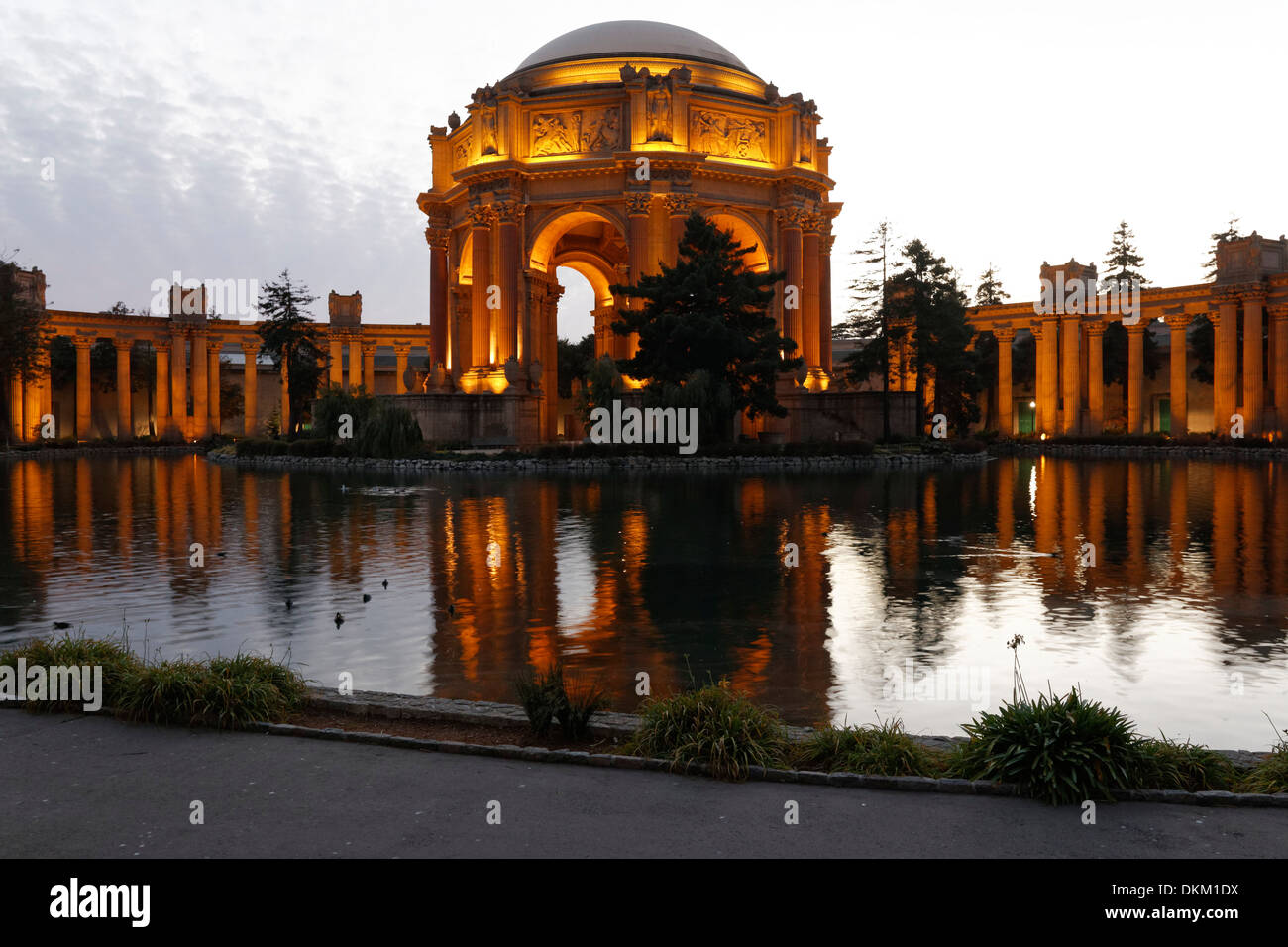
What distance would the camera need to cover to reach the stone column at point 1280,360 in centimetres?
6088

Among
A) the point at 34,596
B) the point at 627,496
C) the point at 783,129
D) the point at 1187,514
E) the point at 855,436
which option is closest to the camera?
the point at 34,596

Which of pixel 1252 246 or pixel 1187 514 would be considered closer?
pixel 1187 514

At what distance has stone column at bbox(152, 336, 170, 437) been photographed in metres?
77.4

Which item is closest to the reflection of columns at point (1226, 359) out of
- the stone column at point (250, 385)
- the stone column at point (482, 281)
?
the stone column at point (482, 281)

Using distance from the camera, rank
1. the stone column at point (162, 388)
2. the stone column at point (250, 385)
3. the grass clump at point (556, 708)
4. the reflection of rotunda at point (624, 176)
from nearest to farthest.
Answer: the grass clump at point (556, 708) < the reflection of rotunda at point (624, 176) < the stone column at point (162, 388) < the stone column at point (250, 385)

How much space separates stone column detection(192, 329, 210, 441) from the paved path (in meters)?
78.0

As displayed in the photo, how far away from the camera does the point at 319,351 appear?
241 feet

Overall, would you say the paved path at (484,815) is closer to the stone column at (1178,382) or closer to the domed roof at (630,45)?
the domed roof at (630,45)

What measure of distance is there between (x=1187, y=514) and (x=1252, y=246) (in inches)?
1933

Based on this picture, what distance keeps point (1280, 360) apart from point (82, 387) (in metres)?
82.9

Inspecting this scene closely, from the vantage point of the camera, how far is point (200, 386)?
78.0 meters

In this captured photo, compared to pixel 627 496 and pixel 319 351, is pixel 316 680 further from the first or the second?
pixel 319 351

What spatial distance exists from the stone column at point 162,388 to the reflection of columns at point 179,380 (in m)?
0.54
